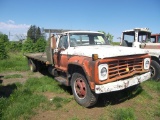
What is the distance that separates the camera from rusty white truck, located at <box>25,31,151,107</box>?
14.0 feet

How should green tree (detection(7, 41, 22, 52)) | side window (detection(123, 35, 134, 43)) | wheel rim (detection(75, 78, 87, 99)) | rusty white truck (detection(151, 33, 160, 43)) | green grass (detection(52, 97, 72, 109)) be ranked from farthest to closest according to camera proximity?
green tree (detection(7, 41, 22, 52))
side window (detection(123, 35, 134, 43))
rusty white truck (detection(151, 33, 160, 43))
green grass (detection(52, 97, 72, 109))
wheel rim (detection(75, 78, 87, 99))

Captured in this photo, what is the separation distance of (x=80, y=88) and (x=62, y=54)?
158 cm

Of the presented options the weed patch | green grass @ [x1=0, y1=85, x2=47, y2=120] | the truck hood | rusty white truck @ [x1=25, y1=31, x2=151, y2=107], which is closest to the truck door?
rusty white truck @ [x1=25, y1=31, x2=151, y2=107]

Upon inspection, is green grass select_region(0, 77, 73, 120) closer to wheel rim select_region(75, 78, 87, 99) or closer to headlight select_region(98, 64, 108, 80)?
wheel rim select_region(75, 78, 87, 99)

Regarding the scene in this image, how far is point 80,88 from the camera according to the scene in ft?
→ 16.3

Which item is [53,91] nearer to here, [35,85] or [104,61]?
[35,85]

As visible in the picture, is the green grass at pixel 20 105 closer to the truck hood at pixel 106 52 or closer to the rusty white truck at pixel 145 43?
the truck hood at pixel 106 52

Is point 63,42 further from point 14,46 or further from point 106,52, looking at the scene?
point 14,46

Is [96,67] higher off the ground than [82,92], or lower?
higher

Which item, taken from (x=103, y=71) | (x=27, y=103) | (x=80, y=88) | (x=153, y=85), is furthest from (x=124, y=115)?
(x=153, y=85)

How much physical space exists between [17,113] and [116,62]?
2608mm

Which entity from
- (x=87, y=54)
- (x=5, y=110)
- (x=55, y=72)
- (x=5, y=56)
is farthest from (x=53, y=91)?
(x=5, y=56)

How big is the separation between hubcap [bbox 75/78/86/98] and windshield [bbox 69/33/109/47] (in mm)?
1382

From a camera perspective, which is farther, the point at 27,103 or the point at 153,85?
the point at 153,85
